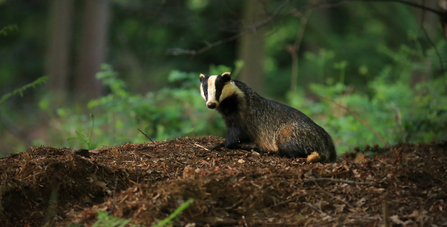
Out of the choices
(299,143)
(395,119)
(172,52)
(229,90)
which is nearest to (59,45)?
(172,52)

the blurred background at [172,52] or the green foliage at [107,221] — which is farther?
the blurred background at [172,52]

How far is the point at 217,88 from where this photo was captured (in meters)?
4.74

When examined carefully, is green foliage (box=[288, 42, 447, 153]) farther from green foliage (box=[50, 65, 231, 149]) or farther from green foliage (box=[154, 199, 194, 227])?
green foliage (box=[154, 199, 194, 227])

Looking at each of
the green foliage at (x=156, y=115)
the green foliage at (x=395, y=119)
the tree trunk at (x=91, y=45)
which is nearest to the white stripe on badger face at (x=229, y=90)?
the green foliage at (x=156, y=115)

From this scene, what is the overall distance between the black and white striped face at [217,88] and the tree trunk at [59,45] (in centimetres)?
1207

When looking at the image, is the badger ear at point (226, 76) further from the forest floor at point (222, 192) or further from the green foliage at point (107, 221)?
the green foliage at point (107, 221)

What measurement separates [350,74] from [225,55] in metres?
5.44

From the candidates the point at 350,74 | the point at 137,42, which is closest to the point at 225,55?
the point at 137,42

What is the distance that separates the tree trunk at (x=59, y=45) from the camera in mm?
15547

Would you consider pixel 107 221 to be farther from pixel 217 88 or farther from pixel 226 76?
pixel 226 76

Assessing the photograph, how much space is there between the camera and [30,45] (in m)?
18.4

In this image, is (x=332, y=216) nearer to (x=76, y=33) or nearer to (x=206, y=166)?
(x=206, y=166)

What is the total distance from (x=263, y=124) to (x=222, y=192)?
2.05m

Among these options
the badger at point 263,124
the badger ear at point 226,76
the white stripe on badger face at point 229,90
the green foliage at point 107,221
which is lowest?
the green foliage at point 107,221
